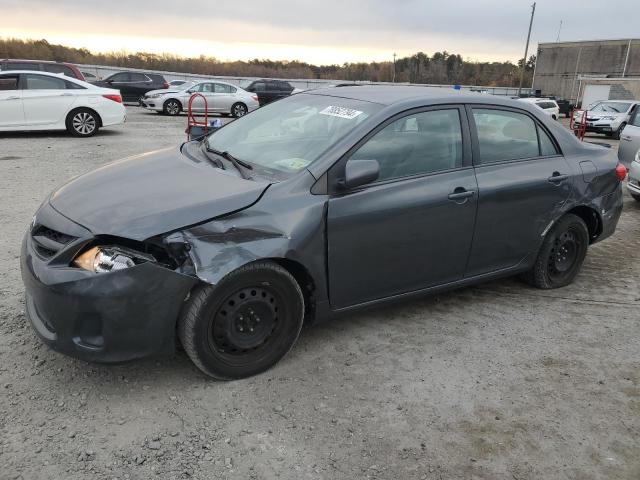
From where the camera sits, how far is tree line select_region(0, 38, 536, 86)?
→ 154 ft

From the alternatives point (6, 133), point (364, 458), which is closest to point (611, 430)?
point (364, 458)

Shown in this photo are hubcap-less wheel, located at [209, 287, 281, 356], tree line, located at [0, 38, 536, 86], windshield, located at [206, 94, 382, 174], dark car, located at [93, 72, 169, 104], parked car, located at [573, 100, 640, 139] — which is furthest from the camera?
tree line, located at [0, 38, 536, 86]

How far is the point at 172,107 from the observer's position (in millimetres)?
20359

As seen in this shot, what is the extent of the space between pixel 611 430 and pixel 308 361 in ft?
5.60

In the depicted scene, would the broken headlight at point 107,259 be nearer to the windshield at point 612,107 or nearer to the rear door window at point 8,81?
the rear door window at point 8,81

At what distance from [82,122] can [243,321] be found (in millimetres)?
11042

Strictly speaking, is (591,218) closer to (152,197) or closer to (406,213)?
(406,213)

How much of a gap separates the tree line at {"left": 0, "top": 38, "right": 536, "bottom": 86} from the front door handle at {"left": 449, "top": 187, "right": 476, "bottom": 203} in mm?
44344

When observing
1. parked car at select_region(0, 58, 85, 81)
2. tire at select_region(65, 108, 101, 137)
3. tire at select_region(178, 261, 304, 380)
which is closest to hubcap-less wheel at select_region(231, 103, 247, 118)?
parked car at select_region(0, 58, 85, 81)

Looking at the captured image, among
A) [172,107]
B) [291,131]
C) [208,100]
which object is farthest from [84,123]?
[291,131]

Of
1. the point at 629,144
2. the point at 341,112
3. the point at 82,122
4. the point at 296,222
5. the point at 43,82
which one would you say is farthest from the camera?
the point at 82,122

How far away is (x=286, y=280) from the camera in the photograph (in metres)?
3.12

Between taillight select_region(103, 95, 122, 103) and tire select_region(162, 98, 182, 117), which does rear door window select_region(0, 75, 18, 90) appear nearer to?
taillight select_region(103, 95, 122, 103)

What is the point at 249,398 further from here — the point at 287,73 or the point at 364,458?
the point at 287,73
